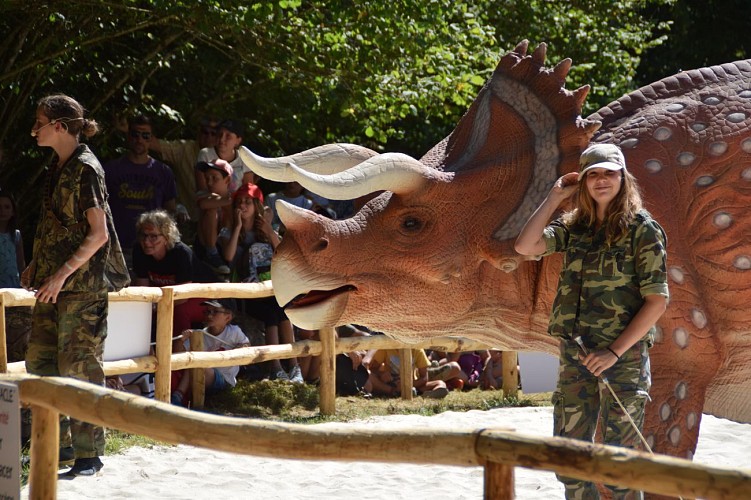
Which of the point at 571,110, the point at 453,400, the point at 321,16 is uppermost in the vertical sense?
the point at 321,16

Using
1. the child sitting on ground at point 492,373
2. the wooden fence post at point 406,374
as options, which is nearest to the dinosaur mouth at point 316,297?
the wooden fence post at point 406,374

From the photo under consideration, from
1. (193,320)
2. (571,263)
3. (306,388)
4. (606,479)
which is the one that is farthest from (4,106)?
(606,479)

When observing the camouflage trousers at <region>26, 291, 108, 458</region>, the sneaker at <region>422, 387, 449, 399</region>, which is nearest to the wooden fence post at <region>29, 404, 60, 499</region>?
the camouflage trousers at <region>26, 291, 108, 458</region>

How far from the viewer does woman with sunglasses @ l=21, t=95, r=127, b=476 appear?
5590 millimetres

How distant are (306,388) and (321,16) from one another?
2.95 metres

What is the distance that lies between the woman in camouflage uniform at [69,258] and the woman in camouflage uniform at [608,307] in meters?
2.46

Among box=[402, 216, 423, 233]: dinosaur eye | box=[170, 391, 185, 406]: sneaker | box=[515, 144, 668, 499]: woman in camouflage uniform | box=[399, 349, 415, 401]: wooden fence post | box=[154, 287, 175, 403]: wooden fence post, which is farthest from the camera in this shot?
box=[399, 349, 415, 401]: wooden fence post

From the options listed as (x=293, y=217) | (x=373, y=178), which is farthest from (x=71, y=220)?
(x=373, y=178)

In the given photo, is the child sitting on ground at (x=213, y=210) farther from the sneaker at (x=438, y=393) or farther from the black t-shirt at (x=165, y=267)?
the sneaker at (x=438, y=393)

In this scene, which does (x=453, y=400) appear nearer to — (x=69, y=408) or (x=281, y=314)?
(x=281, y=314)

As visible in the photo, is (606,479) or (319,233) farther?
(319,233)

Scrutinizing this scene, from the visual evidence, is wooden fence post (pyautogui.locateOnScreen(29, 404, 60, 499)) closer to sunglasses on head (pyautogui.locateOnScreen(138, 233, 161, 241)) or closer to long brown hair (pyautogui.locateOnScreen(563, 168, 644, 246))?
long brown hair (pyautogui.locateOnScreen(563, 168, 644, 246))

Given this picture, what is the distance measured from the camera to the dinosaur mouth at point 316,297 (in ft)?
15.1

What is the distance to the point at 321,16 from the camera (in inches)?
369
